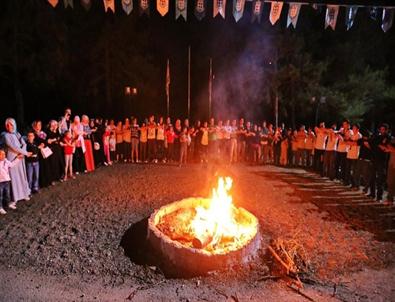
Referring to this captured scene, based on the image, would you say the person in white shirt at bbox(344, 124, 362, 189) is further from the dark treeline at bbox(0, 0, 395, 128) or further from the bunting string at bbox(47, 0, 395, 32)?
the dark treeline at bbox(0, 0, 395, 128)

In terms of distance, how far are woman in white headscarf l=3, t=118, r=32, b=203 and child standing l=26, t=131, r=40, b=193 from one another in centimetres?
18

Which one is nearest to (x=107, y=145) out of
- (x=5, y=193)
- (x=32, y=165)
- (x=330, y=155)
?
(x=32, y=165)

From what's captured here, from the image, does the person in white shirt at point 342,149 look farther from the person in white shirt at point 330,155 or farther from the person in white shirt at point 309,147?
the person in white shirt at point 309,147

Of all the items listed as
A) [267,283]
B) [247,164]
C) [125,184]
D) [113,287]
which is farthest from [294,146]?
[113,287]

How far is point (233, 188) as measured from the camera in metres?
12.2

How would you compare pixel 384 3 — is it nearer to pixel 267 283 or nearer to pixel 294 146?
pixel 267 283

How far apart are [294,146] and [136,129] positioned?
24.5 ft

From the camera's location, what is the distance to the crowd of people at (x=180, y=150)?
1042cm

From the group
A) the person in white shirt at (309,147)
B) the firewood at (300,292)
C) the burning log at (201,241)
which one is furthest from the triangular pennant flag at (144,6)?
the person in white shirt at (309,147)

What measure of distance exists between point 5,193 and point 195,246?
5.87m

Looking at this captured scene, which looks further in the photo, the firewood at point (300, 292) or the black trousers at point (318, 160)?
the black trousers at point (318, 160)

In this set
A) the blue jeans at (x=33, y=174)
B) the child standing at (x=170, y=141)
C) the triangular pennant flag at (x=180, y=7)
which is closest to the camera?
the blue jeans at (x=33, y=174)

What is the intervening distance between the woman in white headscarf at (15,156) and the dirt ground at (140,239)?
0.37m

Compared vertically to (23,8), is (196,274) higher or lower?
lower
